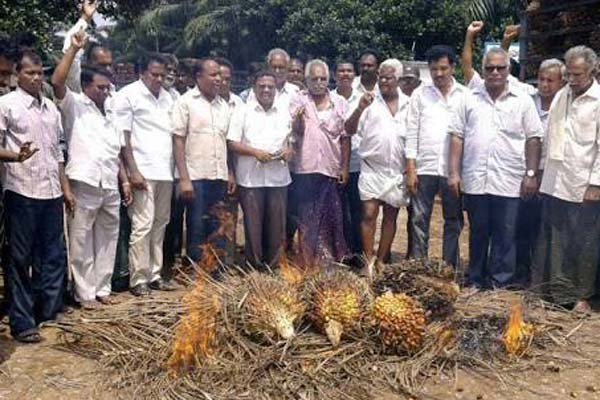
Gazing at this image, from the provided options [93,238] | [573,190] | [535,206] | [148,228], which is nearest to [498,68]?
[573,190]

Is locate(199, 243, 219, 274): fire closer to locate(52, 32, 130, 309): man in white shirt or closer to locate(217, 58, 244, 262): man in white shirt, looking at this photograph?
locate(217, 58, 244, 262): man in white shirt

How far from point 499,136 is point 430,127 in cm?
64

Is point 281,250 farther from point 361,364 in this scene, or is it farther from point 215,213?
point 361,364

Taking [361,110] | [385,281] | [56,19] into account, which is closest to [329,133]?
[361,110]

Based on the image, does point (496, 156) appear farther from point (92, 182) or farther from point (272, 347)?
point (92, 182)

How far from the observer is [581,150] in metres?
5.62

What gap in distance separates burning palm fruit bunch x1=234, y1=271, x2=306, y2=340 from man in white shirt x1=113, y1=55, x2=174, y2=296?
173 centimetres

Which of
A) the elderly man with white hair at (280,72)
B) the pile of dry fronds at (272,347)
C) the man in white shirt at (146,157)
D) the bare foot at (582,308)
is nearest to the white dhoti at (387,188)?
the elderly man with white hair at (280,72)

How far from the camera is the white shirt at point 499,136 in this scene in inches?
238

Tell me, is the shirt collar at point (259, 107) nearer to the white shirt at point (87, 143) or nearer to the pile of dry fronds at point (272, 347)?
the white shirt at point (87, 143)

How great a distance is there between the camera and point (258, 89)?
21.4 feet

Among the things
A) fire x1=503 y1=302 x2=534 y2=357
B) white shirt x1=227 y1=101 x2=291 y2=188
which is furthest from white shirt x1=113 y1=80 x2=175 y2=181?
fire x1=503 y1=302 x2=534 y2=357

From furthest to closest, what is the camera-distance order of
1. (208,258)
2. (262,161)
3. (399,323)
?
(262,161) < (208,258) < (399,323)

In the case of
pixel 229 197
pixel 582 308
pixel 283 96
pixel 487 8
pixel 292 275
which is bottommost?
pixel 582 308
